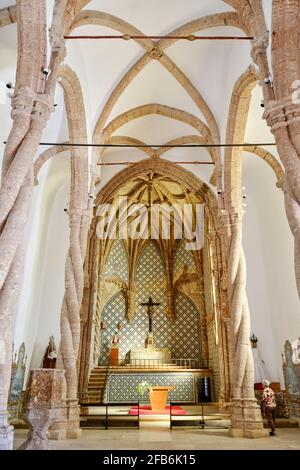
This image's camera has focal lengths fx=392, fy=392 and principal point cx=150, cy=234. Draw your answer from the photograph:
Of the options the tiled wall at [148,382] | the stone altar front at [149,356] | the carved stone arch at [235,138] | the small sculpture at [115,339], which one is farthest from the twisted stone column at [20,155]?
the stone altar front at [149,356]

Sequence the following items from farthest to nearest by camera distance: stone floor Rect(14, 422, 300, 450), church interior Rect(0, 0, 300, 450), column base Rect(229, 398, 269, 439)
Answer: column base Rect(229, 398, 269, 439)
stone floor Rect(14, 422, 300, 450)
church interior Rect(0, 0, 300, 450)

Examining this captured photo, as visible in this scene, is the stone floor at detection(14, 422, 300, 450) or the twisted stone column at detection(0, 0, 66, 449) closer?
the twisted stone column at detection(0, 0, 66, 449)

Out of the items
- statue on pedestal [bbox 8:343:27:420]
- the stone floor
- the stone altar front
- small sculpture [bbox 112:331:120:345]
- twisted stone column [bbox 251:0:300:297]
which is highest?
twisted stone column [bbox 251:0:300:297]

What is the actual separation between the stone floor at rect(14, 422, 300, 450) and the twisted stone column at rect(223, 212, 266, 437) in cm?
34

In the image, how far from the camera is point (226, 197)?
10234 millimetres

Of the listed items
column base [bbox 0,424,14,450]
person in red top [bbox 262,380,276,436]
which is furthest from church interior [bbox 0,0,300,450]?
person in red top [bbox 262,380,276,436]

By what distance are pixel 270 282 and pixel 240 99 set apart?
19.5 ft

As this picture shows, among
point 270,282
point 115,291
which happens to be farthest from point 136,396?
point 270,282

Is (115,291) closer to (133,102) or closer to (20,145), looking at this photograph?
(133,102)

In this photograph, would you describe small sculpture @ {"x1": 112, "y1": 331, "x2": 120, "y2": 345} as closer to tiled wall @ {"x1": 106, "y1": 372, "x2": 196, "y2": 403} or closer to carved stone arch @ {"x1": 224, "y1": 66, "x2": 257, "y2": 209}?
tiled wall @ {"x1": 106, "y1": 372, "x2": 196, "y2": 403}

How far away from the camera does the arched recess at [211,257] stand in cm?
1328

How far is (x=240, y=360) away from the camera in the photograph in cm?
847

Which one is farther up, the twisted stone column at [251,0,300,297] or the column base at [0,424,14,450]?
the twisted stone column at [251,0,300,297]

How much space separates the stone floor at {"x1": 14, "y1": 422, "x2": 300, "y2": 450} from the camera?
6637 mm
